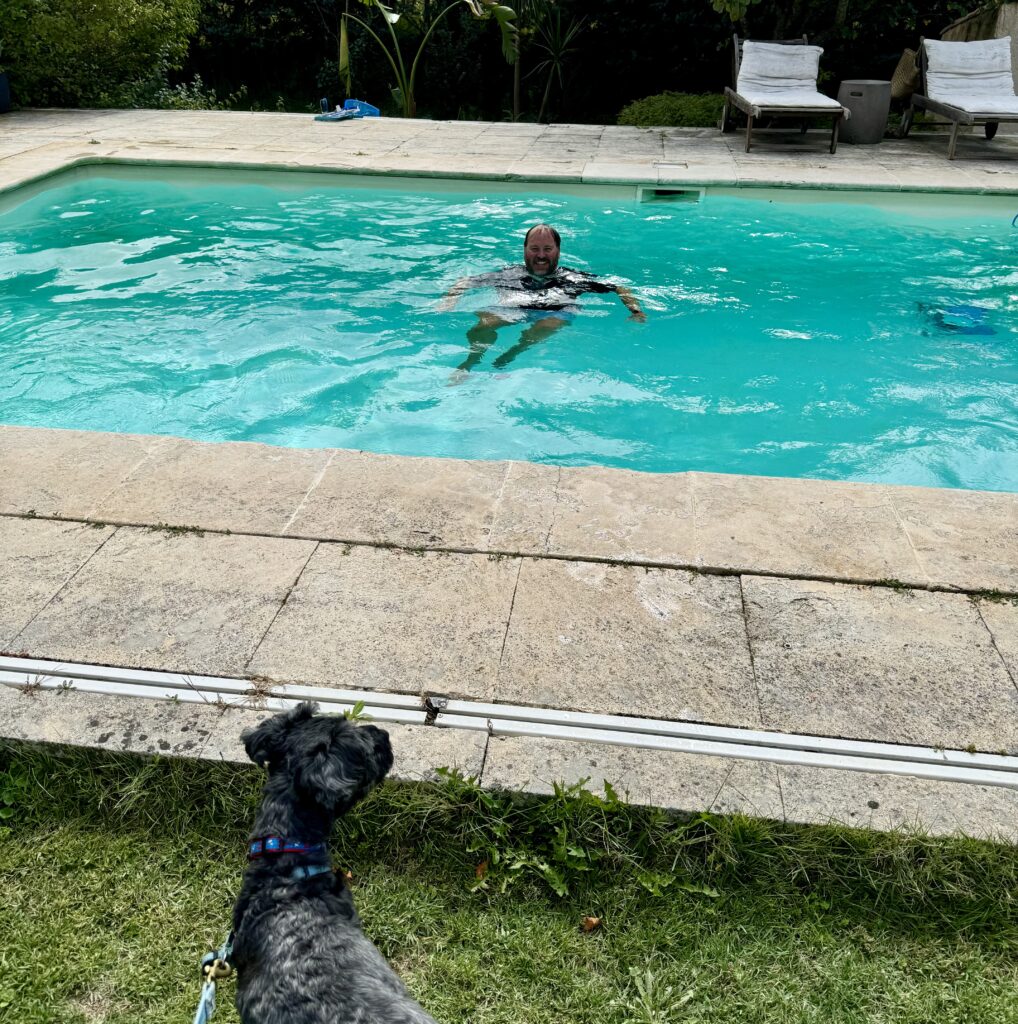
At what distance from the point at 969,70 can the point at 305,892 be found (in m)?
15.8

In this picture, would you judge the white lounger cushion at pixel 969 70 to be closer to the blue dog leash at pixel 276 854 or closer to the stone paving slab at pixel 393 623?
the stone paving slab at pixel 393 623

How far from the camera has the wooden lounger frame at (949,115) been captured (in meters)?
12.3

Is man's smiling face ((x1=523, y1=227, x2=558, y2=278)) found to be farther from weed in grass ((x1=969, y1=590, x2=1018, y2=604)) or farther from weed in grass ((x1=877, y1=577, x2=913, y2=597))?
weed in grass ((x1=969, y1=590, x2=1018, y2=604))

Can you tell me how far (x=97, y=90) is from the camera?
56.8ft

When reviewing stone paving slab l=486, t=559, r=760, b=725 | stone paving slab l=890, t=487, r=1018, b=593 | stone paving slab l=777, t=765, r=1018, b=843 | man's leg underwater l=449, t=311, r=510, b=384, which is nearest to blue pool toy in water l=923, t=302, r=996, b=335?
man's leg underwater l=449, t=311, r=510, b=384

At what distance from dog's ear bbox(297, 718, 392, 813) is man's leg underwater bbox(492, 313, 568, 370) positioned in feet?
20.0

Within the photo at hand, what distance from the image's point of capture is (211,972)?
215 cm

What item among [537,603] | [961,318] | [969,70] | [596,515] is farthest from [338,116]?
[537,603]

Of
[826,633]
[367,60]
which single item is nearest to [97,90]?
[367,60]

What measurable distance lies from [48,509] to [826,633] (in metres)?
3.83

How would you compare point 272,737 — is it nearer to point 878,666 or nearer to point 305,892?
point 305,892

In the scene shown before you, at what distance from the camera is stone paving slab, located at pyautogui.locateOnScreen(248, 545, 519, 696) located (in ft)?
11.3

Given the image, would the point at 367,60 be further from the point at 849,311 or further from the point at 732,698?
the point at 732,698

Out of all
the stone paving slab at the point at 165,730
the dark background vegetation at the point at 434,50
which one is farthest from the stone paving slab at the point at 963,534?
the dark background vegetation at the point at 434,50
